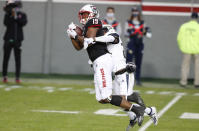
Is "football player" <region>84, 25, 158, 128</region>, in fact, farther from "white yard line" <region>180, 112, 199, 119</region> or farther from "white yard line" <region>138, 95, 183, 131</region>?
"white yard line" <region>180, 112, 199, 119</region>

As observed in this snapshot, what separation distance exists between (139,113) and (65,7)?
10.1 meters

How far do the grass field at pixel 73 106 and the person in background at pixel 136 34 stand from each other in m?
0.75

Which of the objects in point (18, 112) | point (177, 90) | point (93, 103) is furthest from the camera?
point (177, 90)

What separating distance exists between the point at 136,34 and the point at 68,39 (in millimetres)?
2950

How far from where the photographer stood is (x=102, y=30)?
28.8 feet

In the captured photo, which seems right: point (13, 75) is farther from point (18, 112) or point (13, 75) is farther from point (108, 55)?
point (108, 55)

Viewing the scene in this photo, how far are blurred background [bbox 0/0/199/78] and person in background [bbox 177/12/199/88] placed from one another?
1.58m

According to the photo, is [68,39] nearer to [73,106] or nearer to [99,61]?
[73,106]

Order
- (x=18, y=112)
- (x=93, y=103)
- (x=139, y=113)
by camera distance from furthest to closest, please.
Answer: (x=93, y=103) < (x=18, y=112) < (x=139, y=113)

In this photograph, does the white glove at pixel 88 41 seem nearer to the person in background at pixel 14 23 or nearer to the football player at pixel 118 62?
the football player at pixel 118 62

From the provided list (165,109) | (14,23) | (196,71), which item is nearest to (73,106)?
(165,109)

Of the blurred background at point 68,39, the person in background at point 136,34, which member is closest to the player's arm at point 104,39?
the person in background at point 136,34

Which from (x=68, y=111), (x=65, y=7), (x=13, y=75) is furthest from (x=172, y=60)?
(x=68, y=111)

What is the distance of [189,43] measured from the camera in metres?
16.2
